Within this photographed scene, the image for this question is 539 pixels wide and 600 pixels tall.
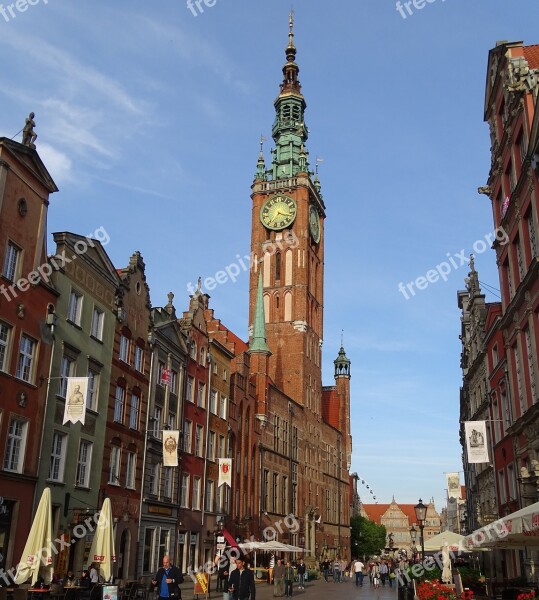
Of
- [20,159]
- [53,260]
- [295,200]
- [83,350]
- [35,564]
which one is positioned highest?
[295,200]

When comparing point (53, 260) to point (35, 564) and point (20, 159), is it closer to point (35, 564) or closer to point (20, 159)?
point (20, 159)

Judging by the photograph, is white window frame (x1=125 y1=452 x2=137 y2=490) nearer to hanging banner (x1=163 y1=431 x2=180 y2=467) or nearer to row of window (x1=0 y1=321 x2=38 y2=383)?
hanging banner (x1=163 y1=431 x2=180 y2=467)

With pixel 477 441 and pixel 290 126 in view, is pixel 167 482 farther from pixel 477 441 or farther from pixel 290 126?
pixel 290 126

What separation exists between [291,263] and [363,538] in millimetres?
49675

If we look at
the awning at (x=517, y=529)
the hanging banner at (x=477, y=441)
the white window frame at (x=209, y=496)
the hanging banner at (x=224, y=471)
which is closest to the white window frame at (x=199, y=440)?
the hanging banner at (x=224, y=471)

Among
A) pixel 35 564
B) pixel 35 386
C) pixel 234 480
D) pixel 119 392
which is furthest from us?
pixel 234 480

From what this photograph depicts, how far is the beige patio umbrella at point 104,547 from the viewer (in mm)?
21984

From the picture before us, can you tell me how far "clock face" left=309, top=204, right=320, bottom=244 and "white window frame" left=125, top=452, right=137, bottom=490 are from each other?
5021cm

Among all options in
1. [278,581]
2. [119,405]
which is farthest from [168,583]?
[278,581]

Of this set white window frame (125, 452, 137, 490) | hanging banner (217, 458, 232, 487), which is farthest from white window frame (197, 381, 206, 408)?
white window frame (125, 452, 137, 490)

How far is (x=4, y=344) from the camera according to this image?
23375 mm

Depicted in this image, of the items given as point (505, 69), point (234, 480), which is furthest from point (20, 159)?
point (234, 480)

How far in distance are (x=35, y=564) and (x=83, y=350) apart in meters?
11.0

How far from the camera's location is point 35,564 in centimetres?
1883
